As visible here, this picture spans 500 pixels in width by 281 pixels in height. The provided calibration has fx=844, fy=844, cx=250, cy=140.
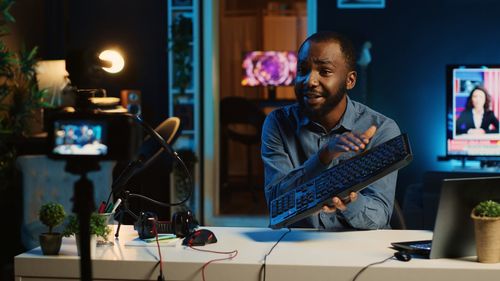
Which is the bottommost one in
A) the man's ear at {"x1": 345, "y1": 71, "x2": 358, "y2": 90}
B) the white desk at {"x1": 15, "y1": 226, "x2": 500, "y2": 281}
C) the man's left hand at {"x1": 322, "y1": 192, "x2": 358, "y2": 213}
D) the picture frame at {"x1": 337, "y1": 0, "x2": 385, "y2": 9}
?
the white desk at {"x1": 15, "y1": 226, "x2": 500, "y2": 281}

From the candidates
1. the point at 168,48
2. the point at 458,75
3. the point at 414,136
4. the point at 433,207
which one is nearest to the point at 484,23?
the point at 458,75

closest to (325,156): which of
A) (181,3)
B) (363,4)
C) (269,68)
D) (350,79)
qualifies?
(350,79)

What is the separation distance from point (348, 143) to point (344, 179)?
0.34 feet

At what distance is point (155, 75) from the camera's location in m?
7.12

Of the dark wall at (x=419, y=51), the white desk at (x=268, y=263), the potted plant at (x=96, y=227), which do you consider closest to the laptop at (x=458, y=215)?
the white desk at (x=268, y=263)

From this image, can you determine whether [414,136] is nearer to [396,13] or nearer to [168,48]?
[396,13]

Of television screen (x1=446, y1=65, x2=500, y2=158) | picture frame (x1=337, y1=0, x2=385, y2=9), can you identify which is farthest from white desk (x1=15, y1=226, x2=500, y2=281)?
picture frame (x1=337, y1=0, x2=385, y2=9)

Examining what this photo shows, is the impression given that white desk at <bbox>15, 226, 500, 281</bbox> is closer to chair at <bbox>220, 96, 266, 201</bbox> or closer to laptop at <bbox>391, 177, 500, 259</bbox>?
laptop at <bbox>391, 177, 500, 259</bbox>

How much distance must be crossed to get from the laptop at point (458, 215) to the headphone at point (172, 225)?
0.70 metres

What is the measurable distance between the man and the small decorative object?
0.70 metres

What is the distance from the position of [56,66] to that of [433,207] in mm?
2909

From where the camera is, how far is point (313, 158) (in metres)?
2.60

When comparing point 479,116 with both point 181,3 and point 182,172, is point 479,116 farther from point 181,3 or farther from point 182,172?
point 181,3

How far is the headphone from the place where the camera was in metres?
2.55
